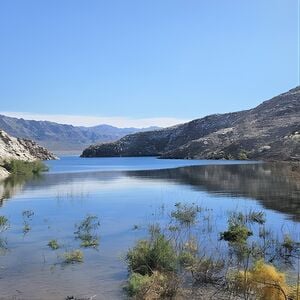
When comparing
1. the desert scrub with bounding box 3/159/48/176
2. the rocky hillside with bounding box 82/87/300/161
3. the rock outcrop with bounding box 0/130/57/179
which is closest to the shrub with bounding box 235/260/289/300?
the rock outcrop with bounding box 0/130/57/179

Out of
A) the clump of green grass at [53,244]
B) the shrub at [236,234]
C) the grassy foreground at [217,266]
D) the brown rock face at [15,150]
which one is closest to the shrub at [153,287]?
the grassy foreground at [217,266]

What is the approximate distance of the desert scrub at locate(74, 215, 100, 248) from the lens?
21297 mm

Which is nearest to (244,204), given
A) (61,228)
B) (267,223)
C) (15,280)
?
(267,223)

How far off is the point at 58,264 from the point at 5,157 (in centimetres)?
7231

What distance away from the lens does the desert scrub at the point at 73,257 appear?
18.0 metres

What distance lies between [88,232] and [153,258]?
880 cm

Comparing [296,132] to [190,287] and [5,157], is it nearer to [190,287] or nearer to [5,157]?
[5,157]

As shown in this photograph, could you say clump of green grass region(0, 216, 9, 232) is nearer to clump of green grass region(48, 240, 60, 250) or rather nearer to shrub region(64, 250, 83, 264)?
clump of green grass region(48, 240, 60, 250)

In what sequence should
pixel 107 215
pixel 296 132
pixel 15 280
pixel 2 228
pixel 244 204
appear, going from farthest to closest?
pixel 296 132 → pixel 244 204 → pixel 107 215 → pixel 2 228 → pixel 15 280

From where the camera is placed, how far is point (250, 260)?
1736cm

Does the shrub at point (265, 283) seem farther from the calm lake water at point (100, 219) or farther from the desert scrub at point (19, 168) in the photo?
the desert scrub at point (19, 168)

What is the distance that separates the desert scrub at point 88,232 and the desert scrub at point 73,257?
233 centimetres

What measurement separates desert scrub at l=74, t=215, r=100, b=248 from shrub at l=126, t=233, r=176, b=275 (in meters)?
4.93

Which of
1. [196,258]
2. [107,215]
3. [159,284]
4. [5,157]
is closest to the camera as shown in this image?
[159,284]
